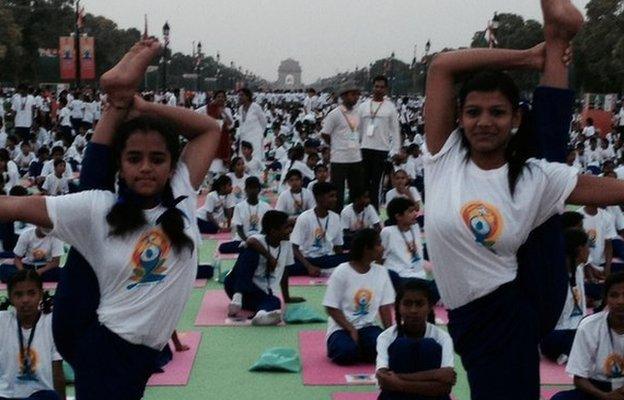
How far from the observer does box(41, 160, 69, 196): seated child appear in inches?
479

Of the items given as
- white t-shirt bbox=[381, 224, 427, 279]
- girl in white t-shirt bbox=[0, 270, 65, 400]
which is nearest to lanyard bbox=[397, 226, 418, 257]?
white t-shirt bbox=[381, 224, 427, 279]

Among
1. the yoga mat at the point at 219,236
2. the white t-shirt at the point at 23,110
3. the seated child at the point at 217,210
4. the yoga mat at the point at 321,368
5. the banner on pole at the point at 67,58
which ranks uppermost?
the banner on pole at the point at 67,58

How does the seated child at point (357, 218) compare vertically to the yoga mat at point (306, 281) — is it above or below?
above

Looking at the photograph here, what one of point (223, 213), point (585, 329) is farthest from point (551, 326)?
point (223, 213)

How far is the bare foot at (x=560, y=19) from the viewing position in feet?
8.00

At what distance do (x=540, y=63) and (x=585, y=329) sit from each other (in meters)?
2.64

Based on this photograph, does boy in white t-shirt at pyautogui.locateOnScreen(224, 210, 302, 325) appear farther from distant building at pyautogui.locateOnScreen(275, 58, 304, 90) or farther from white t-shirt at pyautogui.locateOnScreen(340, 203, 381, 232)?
distant building at pyautogui.locateOnScreen(275, 58, 304, 90)

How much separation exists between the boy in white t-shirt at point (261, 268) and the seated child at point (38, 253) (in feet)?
6.03

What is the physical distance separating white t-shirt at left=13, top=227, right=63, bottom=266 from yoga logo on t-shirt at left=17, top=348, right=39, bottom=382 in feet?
12.0

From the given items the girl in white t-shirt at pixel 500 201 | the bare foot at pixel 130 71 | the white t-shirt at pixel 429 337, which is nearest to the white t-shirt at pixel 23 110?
the white t-shirt at pixel 429 337

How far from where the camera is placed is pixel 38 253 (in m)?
8.27

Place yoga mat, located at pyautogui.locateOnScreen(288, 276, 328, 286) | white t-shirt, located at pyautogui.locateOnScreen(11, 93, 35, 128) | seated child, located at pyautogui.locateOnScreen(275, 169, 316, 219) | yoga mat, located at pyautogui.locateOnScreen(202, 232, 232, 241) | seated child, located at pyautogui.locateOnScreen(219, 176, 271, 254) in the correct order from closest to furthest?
yoga mat, located at pyautogui.locateOnScreen(288, 276, 328, 286), seated child, located at pyautogui.locateOnScreen(219, 176, 271, 254), seated child, located at pyautogui.locateOnScreen(275, 169, 316, 219), yoga mat, located at pyautogui.locateOnScreen(202, 232, 232, 241), white t-shirt, located at pyautogui.locateOnScreen(11, 93, 35, 128)

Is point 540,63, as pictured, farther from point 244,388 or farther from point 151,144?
point 244,388

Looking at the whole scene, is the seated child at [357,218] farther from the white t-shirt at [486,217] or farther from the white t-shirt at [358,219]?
the white t-shirt at [486,217]
